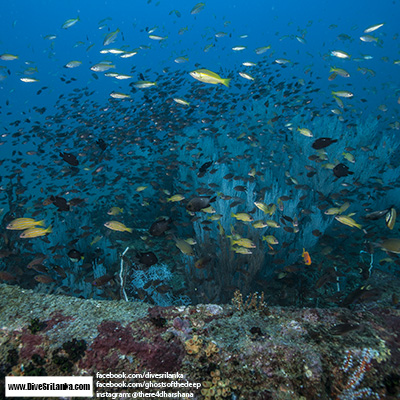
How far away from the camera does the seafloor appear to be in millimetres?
1967

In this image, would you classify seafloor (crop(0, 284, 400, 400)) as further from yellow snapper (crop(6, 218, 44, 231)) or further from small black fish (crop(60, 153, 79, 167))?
small black fish (crop(60, 153, 79, 167))

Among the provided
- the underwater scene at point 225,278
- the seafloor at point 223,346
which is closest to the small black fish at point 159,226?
the underwater scene at point 225,278

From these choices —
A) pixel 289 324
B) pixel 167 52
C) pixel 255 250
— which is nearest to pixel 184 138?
pixel 255 250

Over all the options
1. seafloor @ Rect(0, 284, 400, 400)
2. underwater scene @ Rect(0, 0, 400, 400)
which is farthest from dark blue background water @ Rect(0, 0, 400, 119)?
seafloor @ Rect(0, 284, 400, 400)

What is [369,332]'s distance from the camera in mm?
2482

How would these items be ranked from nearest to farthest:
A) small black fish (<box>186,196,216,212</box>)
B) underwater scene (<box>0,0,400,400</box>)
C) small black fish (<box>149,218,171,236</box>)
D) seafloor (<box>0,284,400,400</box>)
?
seafloor (<box>0,284,400,400</box>), underwater scene (<box>0,0,400,400</box>), small black fish (<box>186,196,216,212</box>), small black fish (<box>149,218,171,236</box>)

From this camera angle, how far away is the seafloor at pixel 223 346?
1.97 metres

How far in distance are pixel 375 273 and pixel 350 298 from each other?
5.98 feet

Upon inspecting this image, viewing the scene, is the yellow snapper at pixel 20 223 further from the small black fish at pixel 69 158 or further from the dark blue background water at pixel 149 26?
the dark blue background water at pixel 149 26

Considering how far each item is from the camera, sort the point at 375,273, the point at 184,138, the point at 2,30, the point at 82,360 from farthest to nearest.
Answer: the point at 2,30 < the point at 184,138 < the point at 375,273 < the point at 82,360

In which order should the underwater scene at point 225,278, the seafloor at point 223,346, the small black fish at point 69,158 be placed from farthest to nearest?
the small black fish at point 69,158 < the underwater scene at point 225,278 < the seafloor at point 223,346

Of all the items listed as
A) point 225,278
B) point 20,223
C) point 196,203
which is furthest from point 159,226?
point 20,223

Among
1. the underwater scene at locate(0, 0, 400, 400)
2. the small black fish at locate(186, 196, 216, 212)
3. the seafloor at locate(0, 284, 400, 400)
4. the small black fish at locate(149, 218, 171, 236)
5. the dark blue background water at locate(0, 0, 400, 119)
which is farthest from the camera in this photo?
the dark blue background water at locate(0, 0, 400, 119)

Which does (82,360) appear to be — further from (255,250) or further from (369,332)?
(255,250)
